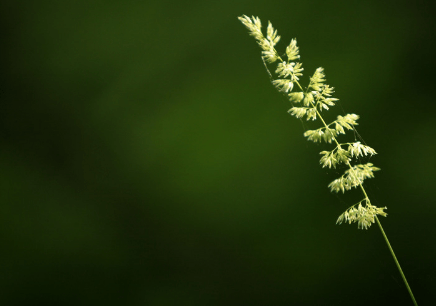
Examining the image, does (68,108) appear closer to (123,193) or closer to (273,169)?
(123,193)

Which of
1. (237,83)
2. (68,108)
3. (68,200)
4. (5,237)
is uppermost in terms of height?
(237,83)

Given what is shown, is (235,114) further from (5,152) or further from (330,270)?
(5,152)

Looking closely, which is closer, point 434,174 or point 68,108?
point 434,174

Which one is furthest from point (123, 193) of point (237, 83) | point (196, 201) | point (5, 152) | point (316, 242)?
point (316, 242)

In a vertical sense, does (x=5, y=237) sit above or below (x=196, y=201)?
below

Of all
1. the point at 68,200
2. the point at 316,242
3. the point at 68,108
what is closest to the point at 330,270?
the point at 316,242

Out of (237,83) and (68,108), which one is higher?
(237,83)
